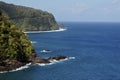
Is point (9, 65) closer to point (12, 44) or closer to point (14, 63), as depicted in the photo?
point (14, 63)

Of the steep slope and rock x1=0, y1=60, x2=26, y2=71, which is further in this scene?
the steep slope

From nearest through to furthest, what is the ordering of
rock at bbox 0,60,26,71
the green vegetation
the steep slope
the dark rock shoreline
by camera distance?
rock at bbox 0,60,26,71
the dark rock shoreline
the steep slope
the green vegetation

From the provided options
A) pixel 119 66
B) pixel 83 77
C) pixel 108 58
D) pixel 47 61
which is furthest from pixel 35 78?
pixel 108 58

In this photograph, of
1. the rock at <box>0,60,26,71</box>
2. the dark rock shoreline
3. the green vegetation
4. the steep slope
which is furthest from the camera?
the green vegetation

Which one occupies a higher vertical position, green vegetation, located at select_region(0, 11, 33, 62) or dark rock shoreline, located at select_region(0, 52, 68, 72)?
green vegetation, located at select_region(0, 11, 33, 62)

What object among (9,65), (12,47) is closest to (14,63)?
(9,65)

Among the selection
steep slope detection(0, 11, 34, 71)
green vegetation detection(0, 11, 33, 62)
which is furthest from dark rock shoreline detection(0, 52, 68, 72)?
green vegetation detection(0, 11, 33, 62)

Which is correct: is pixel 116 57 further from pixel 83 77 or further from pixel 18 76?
pixel 18 76

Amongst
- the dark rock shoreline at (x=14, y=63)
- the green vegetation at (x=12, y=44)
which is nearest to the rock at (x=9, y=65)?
the dark rock shoreline at (x=14, y=63)

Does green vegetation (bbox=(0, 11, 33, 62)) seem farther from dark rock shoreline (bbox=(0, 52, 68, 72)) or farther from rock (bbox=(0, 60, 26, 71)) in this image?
dark rock shoreline (bbox=(0, 52, 68, 72))
